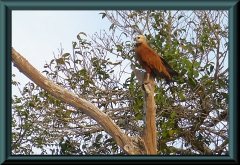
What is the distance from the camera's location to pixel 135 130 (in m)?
4.89

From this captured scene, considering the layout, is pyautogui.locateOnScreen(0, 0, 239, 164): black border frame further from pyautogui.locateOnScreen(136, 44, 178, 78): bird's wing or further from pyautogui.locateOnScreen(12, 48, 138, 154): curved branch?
pyautogui.locateOnScreen(136, 44, 178, 78): bird's wing

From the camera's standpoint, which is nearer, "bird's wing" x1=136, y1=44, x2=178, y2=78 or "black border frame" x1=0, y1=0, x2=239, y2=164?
"black border frame" x1=0, y1=0, x2=239, y2=164

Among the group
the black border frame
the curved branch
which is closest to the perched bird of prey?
the curved branch

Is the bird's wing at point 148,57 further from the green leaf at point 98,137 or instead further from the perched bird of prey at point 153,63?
the green leaf at point 98,137

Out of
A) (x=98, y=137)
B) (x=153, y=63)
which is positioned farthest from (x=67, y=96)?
(x=98, y=137)
